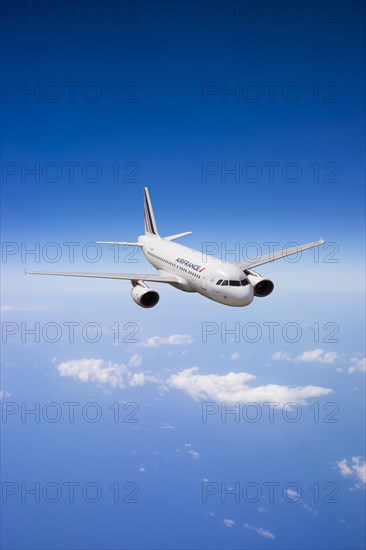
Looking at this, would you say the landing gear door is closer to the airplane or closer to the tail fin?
the airplane

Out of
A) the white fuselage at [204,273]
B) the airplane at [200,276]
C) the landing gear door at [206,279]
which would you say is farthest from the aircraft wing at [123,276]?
the landing gear door at [206,279]

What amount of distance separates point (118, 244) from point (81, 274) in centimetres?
831

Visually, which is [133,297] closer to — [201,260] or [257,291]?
[201,260]

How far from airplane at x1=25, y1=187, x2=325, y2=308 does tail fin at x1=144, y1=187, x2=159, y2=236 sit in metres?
4.16

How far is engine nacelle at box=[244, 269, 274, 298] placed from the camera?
978 inches

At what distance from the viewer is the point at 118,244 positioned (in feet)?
111

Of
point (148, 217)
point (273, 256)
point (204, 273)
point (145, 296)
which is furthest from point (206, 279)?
point (148, 217)

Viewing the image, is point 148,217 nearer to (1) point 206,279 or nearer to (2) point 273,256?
(2) point 273,256

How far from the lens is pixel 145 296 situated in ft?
82.6

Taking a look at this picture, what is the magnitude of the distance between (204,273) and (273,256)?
5721 mm

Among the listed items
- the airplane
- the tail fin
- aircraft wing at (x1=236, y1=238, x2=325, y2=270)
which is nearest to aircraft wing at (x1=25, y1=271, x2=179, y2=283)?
the airplane

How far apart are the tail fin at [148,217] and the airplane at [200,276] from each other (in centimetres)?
416

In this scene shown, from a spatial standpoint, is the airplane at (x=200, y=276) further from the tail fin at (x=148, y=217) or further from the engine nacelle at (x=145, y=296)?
the tail fin at (x=148, y=217)

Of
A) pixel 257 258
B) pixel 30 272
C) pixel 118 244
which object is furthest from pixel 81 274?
pixel 257 258
